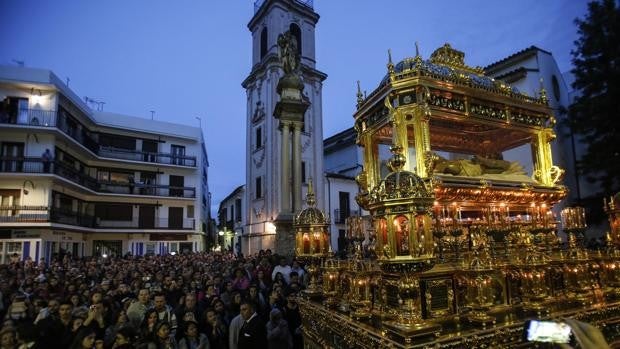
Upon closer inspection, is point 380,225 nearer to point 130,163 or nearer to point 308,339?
point 308,339

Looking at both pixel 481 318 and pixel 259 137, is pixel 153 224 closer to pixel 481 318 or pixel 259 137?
pixel 259 137

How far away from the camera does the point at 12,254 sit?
2116 centimetres

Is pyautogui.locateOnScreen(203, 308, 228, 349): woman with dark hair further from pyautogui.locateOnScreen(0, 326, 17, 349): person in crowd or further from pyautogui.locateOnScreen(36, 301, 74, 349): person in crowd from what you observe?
pyautogui.locateOnScreen(0, 326, 17, 349): person in crowd

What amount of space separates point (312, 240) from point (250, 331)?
2.27m

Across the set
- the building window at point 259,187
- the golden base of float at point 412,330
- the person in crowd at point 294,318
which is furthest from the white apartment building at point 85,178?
the golden base of float at point 412,330

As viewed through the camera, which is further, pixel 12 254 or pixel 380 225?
pixel 12 254

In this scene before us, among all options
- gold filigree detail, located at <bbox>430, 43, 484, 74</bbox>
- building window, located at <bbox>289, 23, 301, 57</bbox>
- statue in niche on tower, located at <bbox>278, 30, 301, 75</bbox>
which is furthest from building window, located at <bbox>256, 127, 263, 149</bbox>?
gold filigree detail, located at <bbox>430, 43, 484, 74</bbox>

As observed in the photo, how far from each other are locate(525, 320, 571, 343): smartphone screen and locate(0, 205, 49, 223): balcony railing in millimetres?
25964

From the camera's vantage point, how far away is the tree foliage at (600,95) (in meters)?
13.5

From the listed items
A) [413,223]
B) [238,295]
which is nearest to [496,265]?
[413,223]

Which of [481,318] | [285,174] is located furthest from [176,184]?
[481,318]

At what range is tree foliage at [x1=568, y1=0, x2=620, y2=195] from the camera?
13500 mm

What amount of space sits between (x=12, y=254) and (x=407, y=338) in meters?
25.7

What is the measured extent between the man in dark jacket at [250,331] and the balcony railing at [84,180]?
72.2ft
